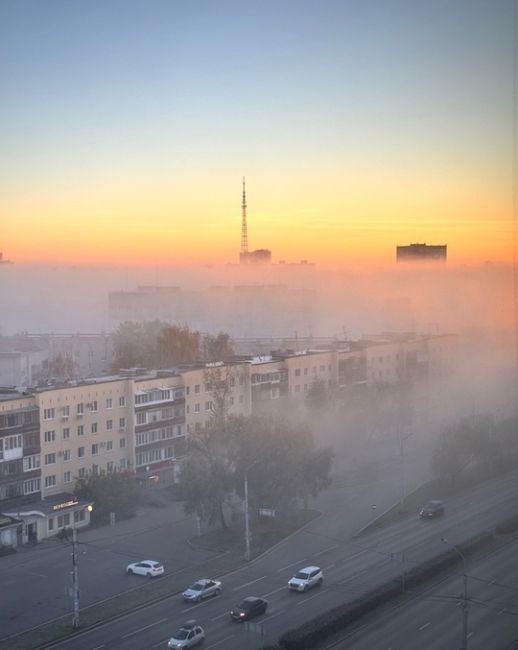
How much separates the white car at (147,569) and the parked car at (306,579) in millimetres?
1478

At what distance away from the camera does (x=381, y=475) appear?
13578 millimetres

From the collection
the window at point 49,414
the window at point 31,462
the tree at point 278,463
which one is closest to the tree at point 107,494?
the window at point 31,462

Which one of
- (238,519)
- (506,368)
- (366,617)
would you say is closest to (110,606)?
(366,617)

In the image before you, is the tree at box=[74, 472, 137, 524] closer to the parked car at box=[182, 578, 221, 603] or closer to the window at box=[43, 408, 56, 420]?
the window at box=[43, 408, 56, 420]

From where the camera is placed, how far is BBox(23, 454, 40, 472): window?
1130cm

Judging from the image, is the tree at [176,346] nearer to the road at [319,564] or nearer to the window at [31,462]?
the window at [31,462]

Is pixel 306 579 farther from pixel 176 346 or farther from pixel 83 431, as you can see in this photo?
pixel 176 346

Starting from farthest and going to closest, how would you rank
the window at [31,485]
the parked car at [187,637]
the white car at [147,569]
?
the window at [31,485], the white car at [147,569], the parked car at [187,637]

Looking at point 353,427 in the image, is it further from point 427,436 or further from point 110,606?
point 110,606

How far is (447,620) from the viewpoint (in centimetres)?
736

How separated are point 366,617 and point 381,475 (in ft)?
20.3

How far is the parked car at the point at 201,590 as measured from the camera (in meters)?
7.94

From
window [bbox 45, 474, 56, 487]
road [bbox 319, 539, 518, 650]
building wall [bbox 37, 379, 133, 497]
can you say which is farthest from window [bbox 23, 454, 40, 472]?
road [bbox 319, 539, 518, 650]

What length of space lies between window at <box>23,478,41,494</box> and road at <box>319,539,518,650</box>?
5572mm
